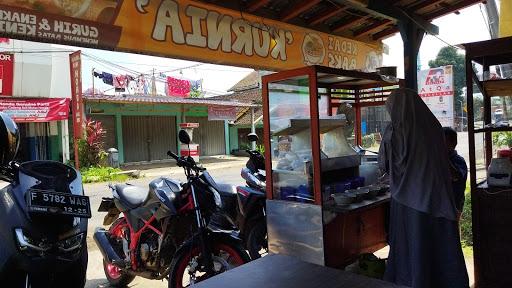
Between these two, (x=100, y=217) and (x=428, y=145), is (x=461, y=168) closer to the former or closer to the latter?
(x=428, y=145)

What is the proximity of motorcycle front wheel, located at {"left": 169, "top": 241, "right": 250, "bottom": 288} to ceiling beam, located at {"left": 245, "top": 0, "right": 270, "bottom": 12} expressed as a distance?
228 cm

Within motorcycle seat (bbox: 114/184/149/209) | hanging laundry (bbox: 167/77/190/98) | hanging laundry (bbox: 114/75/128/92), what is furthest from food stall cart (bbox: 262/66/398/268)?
hanging laundry (bbox: 167/77/190/98)

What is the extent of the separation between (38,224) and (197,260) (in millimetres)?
1338

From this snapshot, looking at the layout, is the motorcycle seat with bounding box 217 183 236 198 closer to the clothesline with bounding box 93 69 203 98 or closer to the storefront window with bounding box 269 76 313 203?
the storefront window with bounding box 269 76 313 203

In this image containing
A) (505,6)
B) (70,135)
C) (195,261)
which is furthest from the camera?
(70,135)

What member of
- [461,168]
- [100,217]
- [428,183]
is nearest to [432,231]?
[428,183]

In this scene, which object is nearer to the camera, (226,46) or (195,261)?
(195,261)

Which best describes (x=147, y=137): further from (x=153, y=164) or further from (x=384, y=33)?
(x=384, y=33)

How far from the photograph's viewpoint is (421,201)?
293 centimetres

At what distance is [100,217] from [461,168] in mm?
6237

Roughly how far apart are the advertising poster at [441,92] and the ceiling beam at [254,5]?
4.61 m

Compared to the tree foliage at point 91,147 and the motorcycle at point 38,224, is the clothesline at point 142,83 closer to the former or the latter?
the tree foliage at point 91,147

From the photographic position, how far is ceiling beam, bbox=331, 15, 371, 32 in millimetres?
5086

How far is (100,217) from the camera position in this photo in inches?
300
